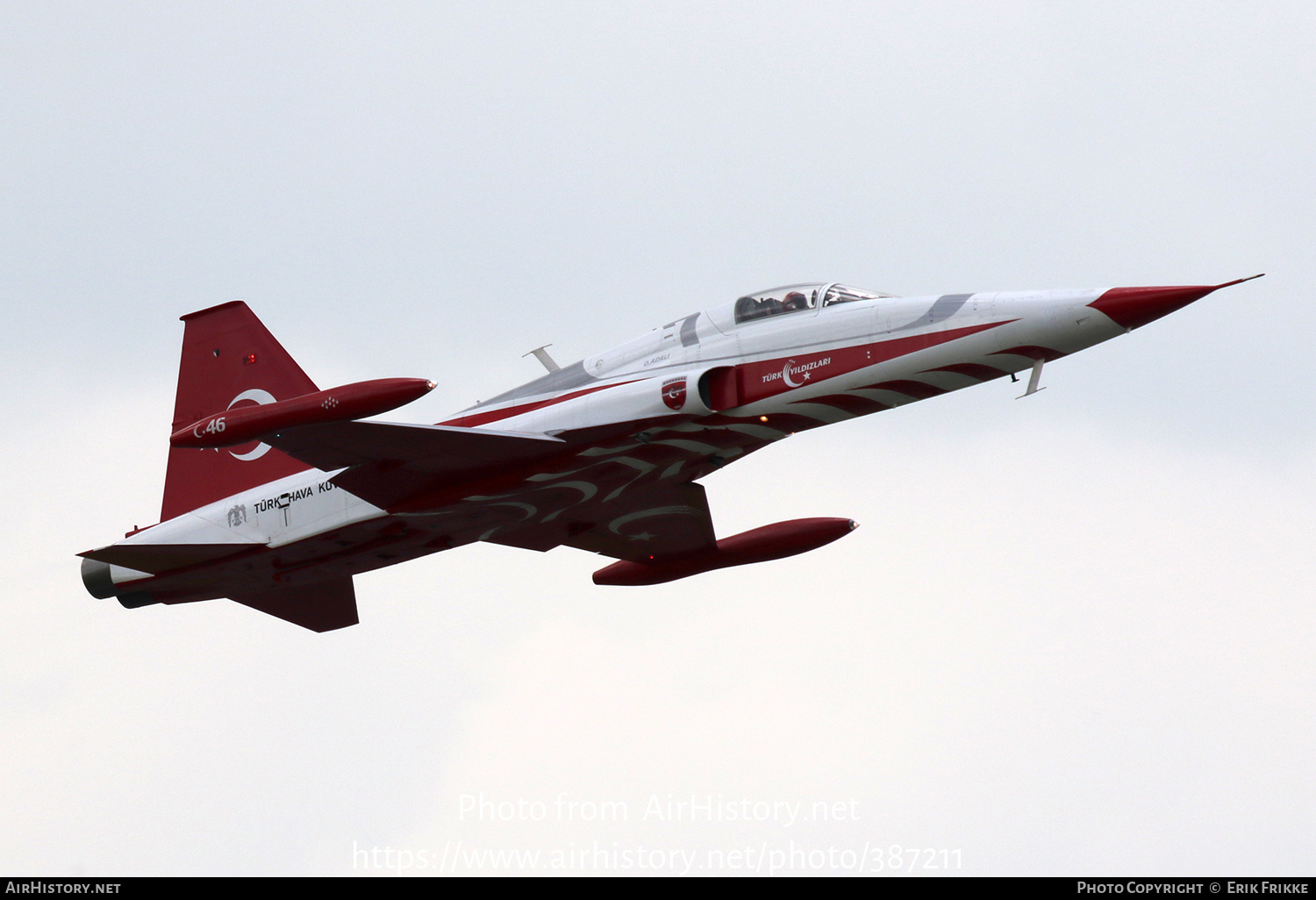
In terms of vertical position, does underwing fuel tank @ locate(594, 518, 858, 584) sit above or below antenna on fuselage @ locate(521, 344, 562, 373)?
below

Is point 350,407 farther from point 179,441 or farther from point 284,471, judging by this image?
point 284,471

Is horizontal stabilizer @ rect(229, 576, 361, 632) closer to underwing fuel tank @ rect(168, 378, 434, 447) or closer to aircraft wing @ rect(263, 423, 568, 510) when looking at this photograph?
aircraft wing @ rect(263, 423, 568, 510)

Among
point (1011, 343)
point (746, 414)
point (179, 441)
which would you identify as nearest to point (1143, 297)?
point (1011, 343)

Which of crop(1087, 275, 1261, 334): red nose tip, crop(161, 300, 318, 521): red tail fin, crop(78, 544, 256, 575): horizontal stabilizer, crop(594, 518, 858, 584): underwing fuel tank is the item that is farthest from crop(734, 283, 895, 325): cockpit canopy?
crop(78, 544, 256, 575): horizontal stabilizer

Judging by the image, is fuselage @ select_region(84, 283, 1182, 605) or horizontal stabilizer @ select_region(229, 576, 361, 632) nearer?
fuselage @ select_region(84, 283, 1182, 605)

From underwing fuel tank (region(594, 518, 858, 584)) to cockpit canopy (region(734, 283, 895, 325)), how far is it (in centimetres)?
637

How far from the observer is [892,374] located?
72.7ft

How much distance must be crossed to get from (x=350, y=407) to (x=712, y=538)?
31.8 ft

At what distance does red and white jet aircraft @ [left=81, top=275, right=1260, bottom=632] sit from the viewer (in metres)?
21.7

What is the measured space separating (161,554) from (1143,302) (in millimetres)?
15740

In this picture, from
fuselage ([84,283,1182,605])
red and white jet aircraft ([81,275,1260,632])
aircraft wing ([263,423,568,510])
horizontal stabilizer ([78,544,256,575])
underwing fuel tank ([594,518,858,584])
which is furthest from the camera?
underwing fuel tank ([594,518,858,584])

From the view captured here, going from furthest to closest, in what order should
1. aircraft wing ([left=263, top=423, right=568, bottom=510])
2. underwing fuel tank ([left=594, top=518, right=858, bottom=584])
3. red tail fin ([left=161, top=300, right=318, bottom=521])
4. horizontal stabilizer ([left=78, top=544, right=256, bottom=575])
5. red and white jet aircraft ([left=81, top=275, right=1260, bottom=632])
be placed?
underwing fuel tank ([left=594, top=518, right=858, bottom=584]) < red tail fin ([left=161, top=300, right=318, bottom=521]) < horizontal stabilizer ([left=78, top=544, right=256, bottom=575]) < aircraft wing ([left=263, top=423, right=568, bottom=510]) < red and white jet aircraft ([left=81, top=275, right=1260, bottom=632])

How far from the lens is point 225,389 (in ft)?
90.4

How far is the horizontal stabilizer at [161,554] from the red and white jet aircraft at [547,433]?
Result: 0.12 ft
